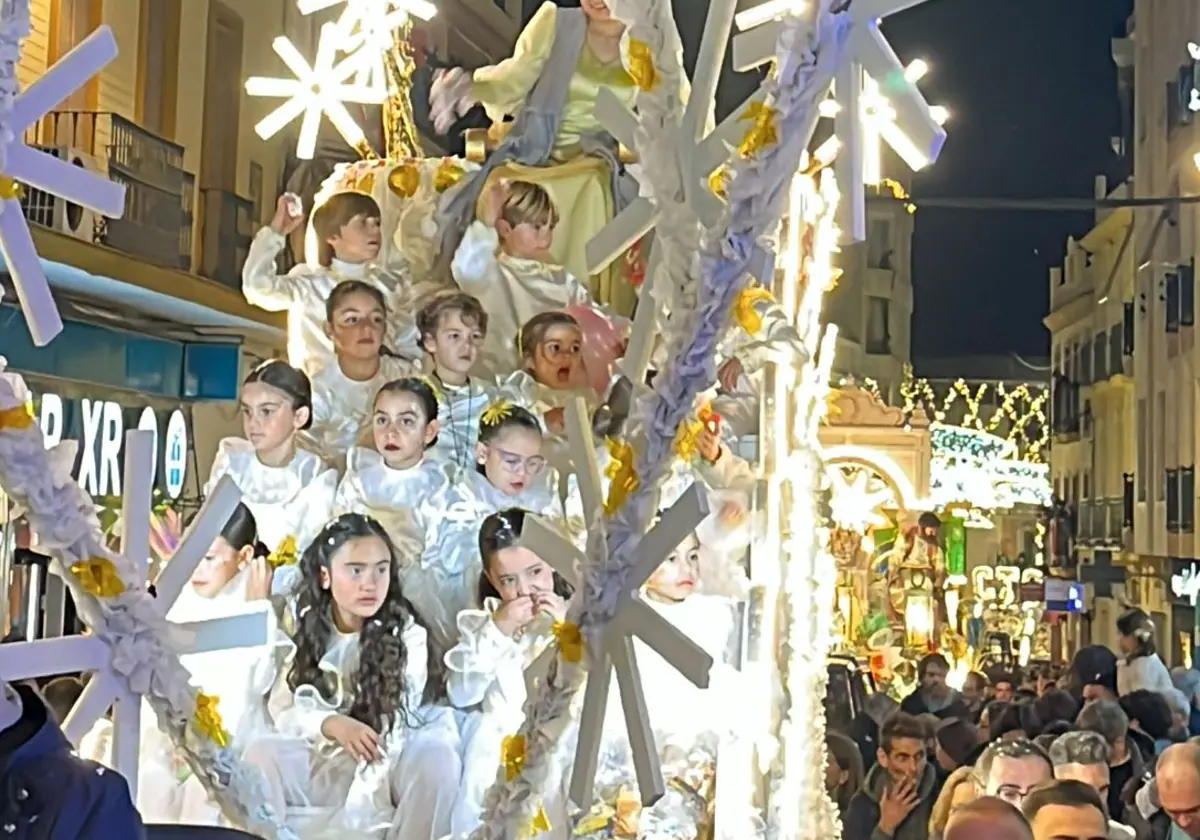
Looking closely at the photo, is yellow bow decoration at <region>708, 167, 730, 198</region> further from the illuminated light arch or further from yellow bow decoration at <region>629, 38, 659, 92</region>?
the illuminated light arch

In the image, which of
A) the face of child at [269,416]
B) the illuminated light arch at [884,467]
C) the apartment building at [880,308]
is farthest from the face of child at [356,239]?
the apartment building at [880,308]

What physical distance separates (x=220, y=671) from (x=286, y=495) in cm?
32

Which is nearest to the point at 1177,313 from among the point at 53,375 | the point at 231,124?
the point at 231,124

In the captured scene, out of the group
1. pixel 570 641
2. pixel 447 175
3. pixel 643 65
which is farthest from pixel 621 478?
pixel 447 175

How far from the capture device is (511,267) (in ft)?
9.45

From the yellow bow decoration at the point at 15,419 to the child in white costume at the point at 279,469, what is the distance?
950 mm

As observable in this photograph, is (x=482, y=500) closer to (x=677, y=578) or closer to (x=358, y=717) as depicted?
(x=677, y=578)

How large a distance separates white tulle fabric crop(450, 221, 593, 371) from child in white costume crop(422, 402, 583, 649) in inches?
12.3

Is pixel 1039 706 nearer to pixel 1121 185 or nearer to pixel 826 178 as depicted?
pixel 826 178

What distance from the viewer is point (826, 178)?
111 inches

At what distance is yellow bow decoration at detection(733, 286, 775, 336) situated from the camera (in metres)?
1.70

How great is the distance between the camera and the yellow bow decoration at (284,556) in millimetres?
2525

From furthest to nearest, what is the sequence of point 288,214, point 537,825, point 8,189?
1. point 288,214
2. point 537,825
3. point 8,189

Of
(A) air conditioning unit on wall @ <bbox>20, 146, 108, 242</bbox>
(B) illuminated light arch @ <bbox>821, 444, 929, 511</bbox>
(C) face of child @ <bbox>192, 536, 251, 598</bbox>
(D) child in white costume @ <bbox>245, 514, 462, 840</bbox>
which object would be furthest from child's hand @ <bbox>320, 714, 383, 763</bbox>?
(B) illuminated light arch @ <bbox>821, 444, 929, 511</bbox>
